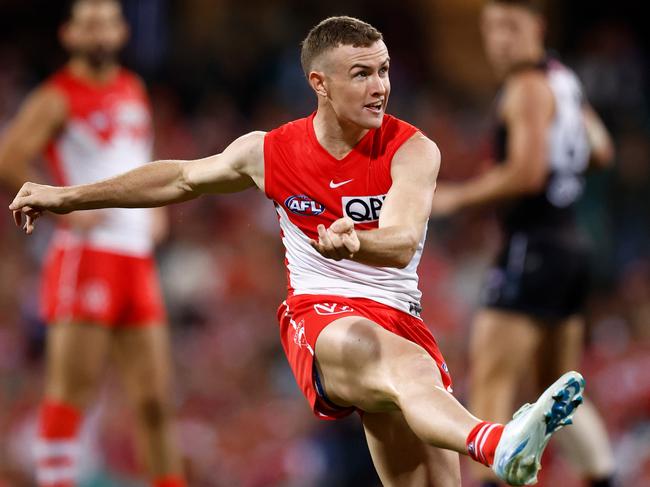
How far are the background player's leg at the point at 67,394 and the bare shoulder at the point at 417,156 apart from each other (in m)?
2.67

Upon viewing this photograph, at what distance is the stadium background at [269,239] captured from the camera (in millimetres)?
8508

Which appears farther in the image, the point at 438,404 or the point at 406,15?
the point at 406,15

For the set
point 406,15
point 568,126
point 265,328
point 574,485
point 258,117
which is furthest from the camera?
point 406,15

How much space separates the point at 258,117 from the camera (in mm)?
11391

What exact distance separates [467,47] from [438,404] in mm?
9045

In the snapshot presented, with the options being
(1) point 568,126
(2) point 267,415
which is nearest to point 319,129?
(1) point 568,126

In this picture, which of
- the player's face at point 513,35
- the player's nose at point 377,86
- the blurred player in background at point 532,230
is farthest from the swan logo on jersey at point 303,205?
the player's face at point 513,35

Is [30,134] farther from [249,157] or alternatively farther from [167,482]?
[249,157]

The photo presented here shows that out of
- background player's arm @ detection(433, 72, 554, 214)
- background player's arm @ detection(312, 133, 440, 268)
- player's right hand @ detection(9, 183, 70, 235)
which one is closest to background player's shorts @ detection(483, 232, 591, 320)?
background player's arm @ detection(433, 72, 554, 214)

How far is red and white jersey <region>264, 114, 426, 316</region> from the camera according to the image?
4211 mm

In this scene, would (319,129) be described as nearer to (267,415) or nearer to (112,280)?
(112,280)

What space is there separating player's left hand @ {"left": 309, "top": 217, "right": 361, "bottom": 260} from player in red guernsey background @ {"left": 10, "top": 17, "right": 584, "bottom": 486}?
331 millimetres

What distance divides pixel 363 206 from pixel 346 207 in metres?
0.06

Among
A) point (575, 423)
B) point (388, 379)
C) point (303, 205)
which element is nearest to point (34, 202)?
point (303, 205)
